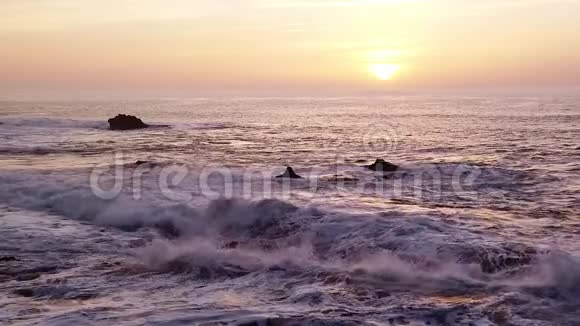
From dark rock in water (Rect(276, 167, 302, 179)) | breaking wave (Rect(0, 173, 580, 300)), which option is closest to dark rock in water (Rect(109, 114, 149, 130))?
dark rock in water (Rect(276, 167, 302, 179))

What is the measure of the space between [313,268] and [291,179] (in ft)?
26.3

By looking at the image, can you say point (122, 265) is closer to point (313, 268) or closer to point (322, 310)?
point (313, 268)

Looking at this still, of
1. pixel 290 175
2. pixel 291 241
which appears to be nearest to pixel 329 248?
pixel 291 241

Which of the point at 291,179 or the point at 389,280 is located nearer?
the point at 389,280

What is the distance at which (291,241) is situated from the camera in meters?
9.98

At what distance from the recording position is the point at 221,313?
611 cm

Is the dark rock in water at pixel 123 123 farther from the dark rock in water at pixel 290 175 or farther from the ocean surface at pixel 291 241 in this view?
the dark rock in water at pixel 290 175

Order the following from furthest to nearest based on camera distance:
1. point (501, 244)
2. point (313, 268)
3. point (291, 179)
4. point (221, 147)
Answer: point (221, 147), point (291, 179), point (501, 244), point (313, 268)

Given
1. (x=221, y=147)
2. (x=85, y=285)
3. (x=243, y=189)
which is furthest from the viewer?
(x=221, y=147)

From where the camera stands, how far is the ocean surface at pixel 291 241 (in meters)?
6.31

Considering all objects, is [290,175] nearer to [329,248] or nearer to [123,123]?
[329,248]

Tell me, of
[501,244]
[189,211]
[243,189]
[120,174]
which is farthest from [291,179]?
[501,244]

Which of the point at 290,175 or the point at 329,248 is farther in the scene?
the point at 290,175

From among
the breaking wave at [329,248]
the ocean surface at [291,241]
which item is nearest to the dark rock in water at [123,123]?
the ocean surface at [291,241]
